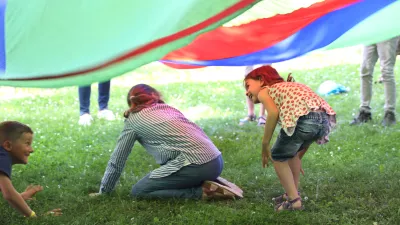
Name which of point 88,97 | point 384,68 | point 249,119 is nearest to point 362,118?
point 384,68

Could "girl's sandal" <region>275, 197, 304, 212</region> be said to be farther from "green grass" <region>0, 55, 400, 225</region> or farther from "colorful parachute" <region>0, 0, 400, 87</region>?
"colorful parachute" <region>0, 0, 400, 87</region>

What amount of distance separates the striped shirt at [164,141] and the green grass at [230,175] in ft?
0.88

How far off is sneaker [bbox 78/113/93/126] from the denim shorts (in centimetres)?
380

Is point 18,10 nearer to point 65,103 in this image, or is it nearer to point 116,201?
point 116,201

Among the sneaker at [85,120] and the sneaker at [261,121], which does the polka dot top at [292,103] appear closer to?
the sneaker at [261,121]

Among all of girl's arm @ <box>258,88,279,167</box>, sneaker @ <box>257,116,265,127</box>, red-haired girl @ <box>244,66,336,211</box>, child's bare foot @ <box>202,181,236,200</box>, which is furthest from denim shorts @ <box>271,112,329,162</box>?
sneaker @ <box>257,116,265,127</box>

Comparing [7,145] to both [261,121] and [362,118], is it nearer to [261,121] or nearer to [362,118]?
[261,121]

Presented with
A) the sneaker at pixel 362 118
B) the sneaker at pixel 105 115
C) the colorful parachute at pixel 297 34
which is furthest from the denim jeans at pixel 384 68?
the sneaker at pixel 105 115

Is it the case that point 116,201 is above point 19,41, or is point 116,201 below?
below

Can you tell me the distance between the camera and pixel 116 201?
385 cm

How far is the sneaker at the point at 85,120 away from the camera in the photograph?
684 cm

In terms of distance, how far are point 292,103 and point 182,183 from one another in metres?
1.01

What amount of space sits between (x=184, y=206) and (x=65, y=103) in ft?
18.5

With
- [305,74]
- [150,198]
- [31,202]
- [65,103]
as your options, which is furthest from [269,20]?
[305,74]
